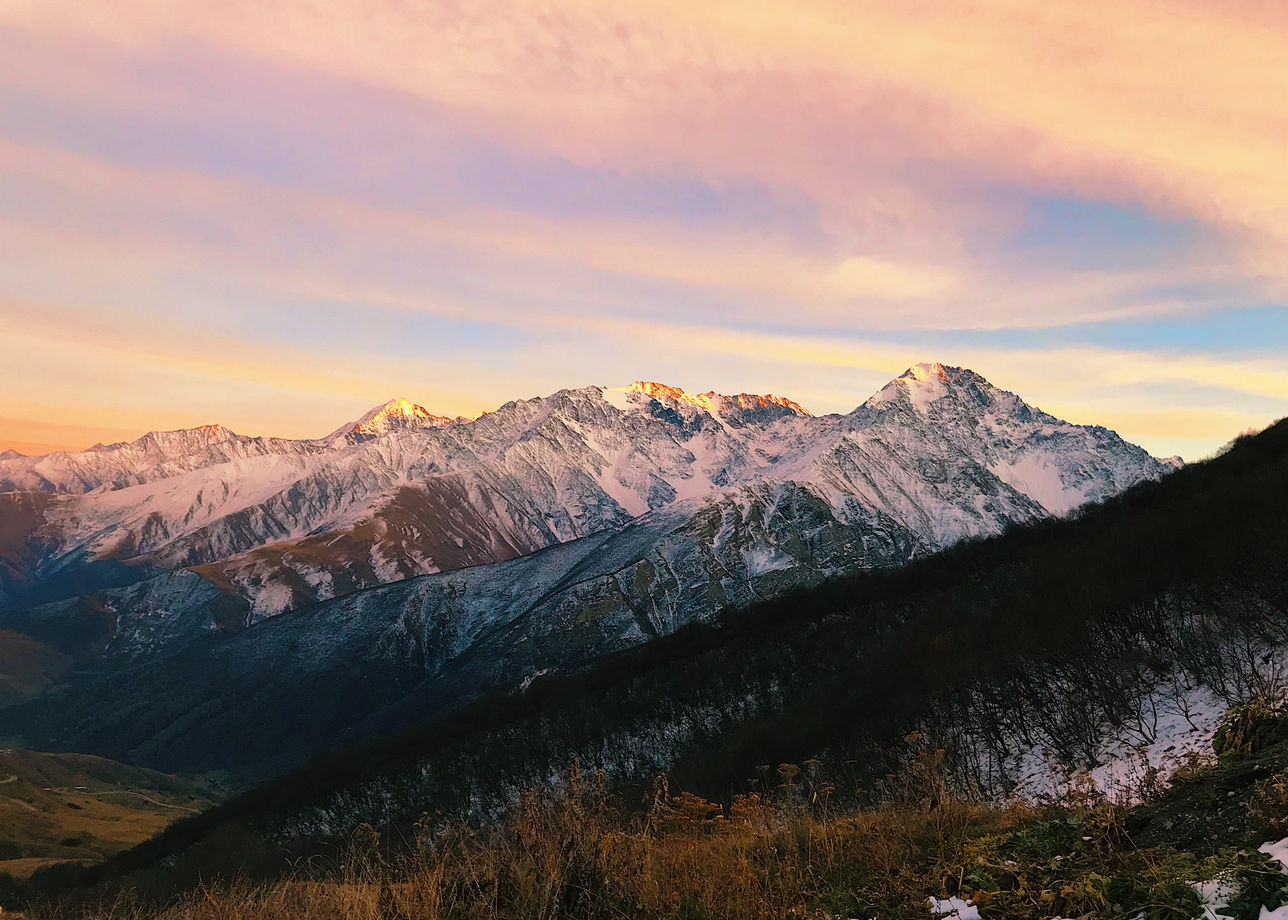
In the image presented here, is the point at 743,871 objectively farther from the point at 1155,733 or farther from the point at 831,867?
the point at 1155,733

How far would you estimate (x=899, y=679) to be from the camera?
77000 mm

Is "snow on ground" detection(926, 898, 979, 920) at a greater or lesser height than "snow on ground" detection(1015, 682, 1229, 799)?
greater

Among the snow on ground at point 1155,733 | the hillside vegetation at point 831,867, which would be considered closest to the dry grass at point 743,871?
the hillside vegetation at point 831,867

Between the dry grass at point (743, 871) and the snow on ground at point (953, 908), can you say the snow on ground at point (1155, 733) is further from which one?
the snow on ground at point (953, 908)

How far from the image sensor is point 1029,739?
52625 millimetres

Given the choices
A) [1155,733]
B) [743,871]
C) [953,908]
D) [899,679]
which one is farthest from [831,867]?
[899,679]

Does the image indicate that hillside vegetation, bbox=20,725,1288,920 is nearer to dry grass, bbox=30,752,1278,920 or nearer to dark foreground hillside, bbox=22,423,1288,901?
dry grass, bbox=30,752,1278,920

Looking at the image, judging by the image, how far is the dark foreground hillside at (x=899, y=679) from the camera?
49.0 metres

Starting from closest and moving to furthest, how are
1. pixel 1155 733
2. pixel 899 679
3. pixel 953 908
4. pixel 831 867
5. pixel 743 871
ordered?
pixel 953 908 < pixel 743 871 < pixel 831 867 < pixel 1155 733 < pixel 899 679

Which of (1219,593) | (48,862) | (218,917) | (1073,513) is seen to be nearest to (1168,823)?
(218,917)

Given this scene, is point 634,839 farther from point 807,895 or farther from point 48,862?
point 48,862

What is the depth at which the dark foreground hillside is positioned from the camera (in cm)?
4897

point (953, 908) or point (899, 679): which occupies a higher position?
point (953, 908)

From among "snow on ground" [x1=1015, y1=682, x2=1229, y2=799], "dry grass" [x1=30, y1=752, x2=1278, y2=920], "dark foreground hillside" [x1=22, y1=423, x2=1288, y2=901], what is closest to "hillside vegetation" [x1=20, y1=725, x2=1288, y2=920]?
"dry grass" [x1=30, y1=752, x2=1278, y2=920]
